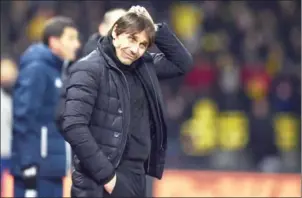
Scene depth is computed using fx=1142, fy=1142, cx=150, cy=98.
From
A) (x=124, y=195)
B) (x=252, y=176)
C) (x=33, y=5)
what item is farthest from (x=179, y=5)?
(x=124, y=195)

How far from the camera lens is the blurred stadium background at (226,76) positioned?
1516 centimetres

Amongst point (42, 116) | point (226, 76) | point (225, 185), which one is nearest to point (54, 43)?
point (42, 116)

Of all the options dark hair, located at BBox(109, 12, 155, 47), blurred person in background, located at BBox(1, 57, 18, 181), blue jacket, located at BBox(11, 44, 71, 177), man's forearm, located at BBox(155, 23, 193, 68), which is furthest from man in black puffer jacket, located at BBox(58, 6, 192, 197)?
blurred person in background, located at BBox(1, 57, 18, 181)

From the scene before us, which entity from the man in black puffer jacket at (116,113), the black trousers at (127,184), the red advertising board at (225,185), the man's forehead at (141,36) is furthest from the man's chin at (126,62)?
the red advertising board at (225,185)

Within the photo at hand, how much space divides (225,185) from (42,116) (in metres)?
3.13

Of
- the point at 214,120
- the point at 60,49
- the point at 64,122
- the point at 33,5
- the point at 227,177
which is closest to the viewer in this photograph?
the point at 64,122

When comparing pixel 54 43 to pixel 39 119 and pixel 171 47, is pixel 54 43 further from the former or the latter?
pixel 171 47

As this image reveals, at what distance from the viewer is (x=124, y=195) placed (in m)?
5.82

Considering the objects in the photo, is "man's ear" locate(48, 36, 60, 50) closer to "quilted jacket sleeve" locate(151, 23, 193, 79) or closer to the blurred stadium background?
"quilted jacket sleeve" locate(151, 23, 193, 79)

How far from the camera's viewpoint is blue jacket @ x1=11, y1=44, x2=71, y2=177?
24.5 feet

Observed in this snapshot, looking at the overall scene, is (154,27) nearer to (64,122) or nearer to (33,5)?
(64,122)

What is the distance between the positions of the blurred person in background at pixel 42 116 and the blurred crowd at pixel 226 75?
6.25m

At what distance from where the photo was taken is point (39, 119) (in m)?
7.49

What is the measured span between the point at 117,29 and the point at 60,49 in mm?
2013
